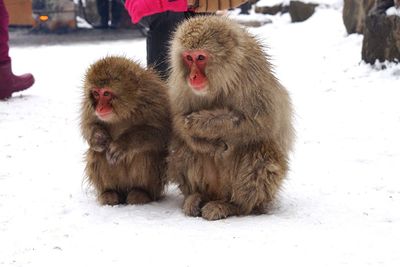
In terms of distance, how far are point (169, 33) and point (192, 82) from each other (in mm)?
1548

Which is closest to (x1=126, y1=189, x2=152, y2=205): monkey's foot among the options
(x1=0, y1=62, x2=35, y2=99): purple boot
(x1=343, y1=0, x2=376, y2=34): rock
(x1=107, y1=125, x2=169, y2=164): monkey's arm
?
(x1=107, y1=125, x2=169, y2=164): monkey's arm

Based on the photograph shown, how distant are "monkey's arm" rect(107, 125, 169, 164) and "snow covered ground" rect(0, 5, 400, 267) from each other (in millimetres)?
284

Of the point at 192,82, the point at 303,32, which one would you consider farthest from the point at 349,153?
the point at 303,32

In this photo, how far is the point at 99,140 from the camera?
334 cm

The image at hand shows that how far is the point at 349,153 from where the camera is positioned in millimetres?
4340

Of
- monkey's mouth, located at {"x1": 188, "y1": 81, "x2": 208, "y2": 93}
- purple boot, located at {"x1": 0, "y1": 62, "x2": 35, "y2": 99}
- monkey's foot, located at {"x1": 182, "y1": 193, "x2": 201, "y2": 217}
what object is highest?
monkey's mouth, located at {"x1": 188, "y1": 81, "x2": 208, "y2": 93}

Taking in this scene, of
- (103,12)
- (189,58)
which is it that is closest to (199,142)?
(189,58)

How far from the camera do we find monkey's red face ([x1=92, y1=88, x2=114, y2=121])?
3.27 meters

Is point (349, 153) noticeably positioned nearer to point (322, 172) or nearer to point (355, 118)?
point (322, 172)

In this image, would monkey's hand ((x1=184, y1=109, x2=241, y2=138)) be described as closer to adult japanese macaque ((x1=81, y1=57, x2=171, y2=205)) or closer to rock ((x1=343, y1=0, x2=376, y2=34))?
adult japanese macaque ((x1=81, y1=57, x2=171, y2=205))

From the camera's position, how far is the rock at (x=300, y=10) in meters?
11.1

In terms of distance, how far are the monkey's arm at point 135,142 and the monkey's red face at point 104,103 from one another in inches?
5.1

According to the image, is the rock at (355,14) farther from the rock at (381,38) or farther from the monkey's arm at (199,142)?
the monkey's arm at (199,142)

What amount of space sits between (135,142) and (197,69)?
20.0 inches
